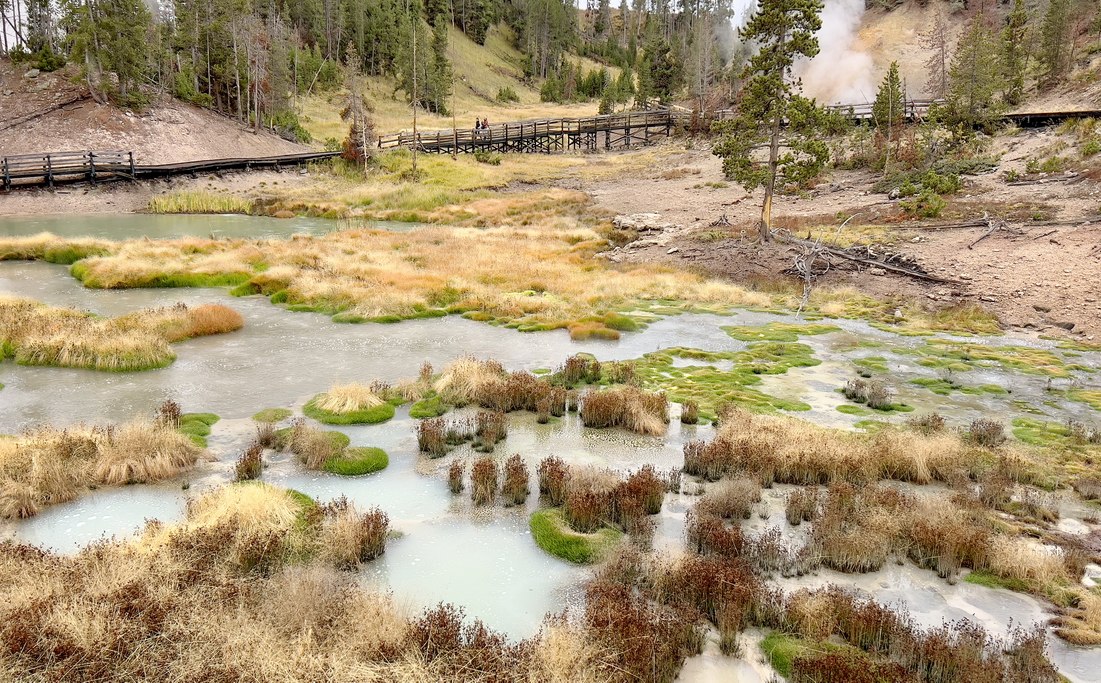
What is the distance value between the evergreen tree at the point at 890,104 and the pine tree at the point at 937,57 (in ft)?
39.6

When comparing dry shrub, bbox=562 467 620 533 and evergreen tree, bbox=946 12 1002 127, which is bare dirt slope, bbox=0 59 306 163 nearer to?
evergreen tree, bbox=946 12 1002 127

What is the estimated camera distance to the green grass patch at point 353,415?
46.3ft

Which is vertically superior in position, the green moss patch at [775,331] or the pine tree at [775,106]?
the pine tree at [775,106]

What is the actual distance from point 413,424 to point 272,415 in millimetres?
2857

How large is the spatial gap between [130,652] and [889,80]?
5310 centimetres

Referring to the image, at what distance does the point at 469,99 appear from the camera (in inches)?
4227

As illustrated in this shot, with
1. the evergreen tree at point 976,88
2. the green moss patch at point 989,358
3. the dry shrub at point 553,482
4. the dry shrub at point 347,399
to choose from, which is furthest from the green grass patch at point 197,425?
the evergreen tree at point 976,88

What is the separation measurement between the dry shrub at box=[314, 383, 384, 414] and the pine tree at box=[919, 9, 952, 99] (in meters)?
61.5

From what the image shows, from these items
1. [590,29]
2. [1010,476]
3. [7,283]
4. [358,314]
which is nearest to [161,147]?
[7,283]

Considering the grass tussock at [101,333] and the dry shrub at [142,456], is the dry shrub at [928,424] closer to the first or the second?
the dry shrub at [142,456]

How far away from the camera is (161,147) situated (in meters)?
59.8

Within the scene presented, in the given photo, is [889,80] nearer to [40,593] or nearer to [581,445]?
[581,445]

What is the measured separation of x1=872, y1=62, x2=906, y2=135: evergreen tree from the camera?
47.1m

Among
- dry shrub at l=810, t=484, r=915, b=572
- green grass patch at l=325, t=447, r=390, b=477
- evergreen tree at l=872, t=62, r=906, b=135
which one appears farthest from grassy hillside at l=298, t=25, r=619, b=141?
dry shrub at l=810, t=484, r=915, b=572
